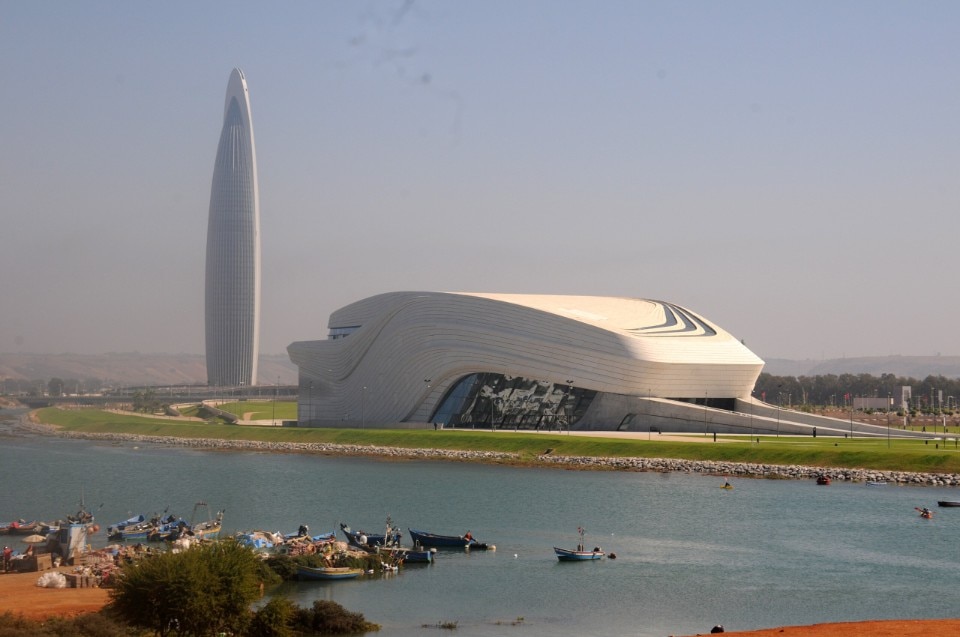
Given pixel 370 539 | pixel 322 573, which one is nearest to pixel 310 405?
pixel 370 539

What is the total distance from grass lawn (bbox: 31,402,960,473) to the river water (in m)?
6.22

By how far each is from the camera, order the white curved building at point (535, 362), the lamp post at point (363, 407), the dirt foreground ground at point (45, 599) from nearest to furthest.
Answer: the dirt foreground ground at point (45, 599) < the white curved building at point (535, 362) < the lamp post at point (363, 407)

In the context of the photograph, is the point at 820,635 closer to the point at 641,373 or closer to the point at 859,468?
the point at 859,468

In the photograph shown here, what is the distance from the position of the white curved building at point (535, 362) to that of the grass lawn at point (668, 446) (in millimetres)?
6054

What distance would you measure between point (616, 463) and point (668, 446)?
511 cm

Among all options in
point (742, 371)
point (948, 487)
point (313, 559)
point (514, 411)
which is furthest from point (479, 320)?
point (313, 559)

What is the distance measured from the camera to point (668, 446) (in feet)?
268

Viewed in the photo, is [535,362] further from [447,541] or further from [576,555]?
[576,555]

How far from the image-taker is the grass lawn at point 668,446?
2815 inches

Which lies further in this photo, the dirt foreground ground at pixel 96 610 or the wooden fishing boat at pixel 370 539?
the wooden fishing boat at pixel 370 539

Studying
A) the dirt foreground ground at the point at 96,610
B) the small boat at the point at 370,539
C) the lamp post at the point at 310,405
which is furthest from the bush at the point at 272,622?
the lamp post at the point at 310,405

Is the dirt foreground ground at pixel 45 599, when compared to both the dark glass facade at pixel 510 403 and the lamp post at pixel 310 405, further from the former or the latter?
the lamp post at pixel 310 405

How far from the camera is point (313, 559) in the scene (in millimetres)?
41188

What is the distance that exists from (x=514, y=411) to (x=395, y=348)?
584 inches
